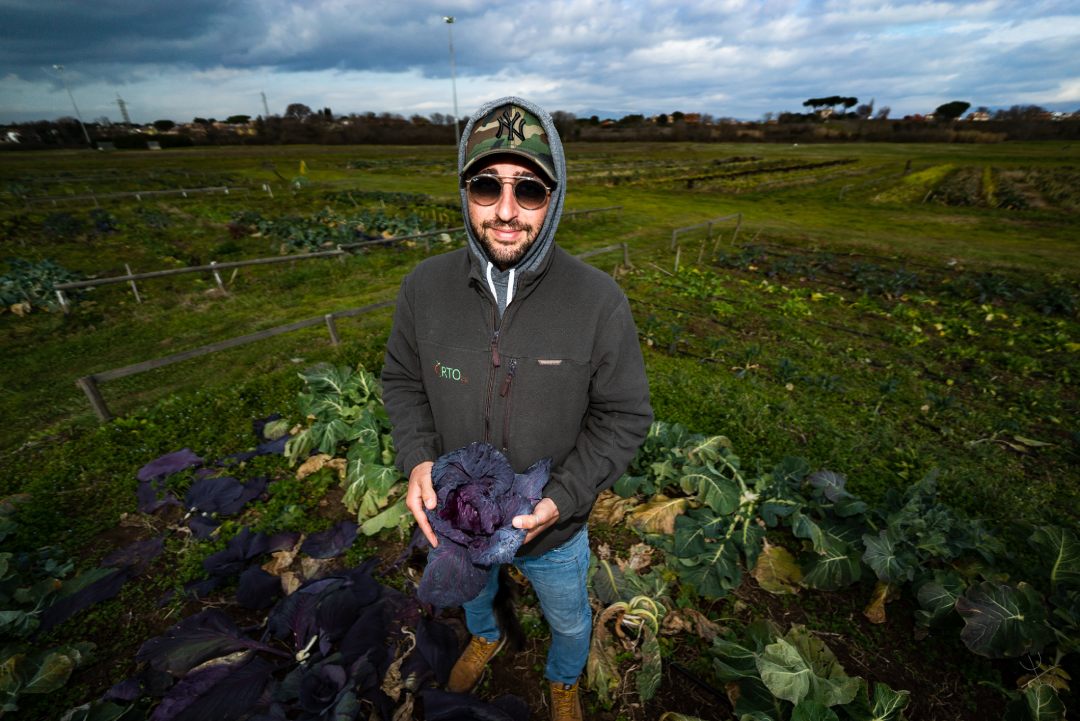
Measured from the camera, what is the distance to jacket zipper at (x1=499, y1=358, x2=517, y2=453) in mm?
1951

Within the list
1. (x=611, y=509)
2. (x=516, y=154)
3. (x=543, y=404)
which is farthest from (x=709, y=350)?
(x=516, y=154)

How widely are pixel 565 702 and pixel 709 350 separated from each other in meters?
7.47

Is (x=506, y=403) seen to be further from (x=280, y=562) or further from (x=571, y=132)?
(x=571, y=132)

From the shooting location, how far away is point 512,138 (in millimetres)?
1848

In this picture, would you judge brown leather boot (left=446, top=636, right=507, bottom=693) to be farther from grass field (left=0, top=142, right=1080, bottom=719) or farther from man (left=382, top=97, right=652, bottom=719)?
man (left=382, top=97, right=652, bottom=719)

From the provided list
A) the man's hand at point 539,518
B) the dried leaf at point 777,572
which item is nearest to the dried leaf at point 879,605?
the dried leaf at point 777,572

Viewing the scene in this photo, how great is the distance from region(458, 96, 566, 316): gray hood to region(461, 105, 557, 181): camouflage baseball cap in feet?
0.09

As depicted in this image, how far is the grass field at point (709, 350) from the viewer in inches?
186

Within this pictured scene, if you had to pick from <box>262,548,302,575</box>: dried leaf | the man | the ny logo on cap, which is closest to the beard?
the man

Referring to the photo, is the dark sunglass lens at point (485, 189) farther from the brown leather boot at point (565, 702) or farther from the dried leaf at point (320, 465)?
the dried leaf at point (320, 465)

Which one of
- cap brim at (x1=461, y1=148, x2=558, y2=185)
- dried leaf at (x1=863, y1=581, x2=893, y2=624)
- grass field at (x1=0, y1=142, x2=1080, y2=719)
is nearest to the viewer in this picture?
cap brim at (x1=461, y1=148, x2=558, y2=185)

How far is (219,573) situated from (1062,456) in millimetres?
10346

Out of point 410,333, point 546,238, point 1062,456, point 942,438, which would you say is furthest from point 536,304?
point 1062,456

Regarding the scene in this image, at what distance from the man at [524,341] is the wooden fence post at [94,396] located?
255 inches
